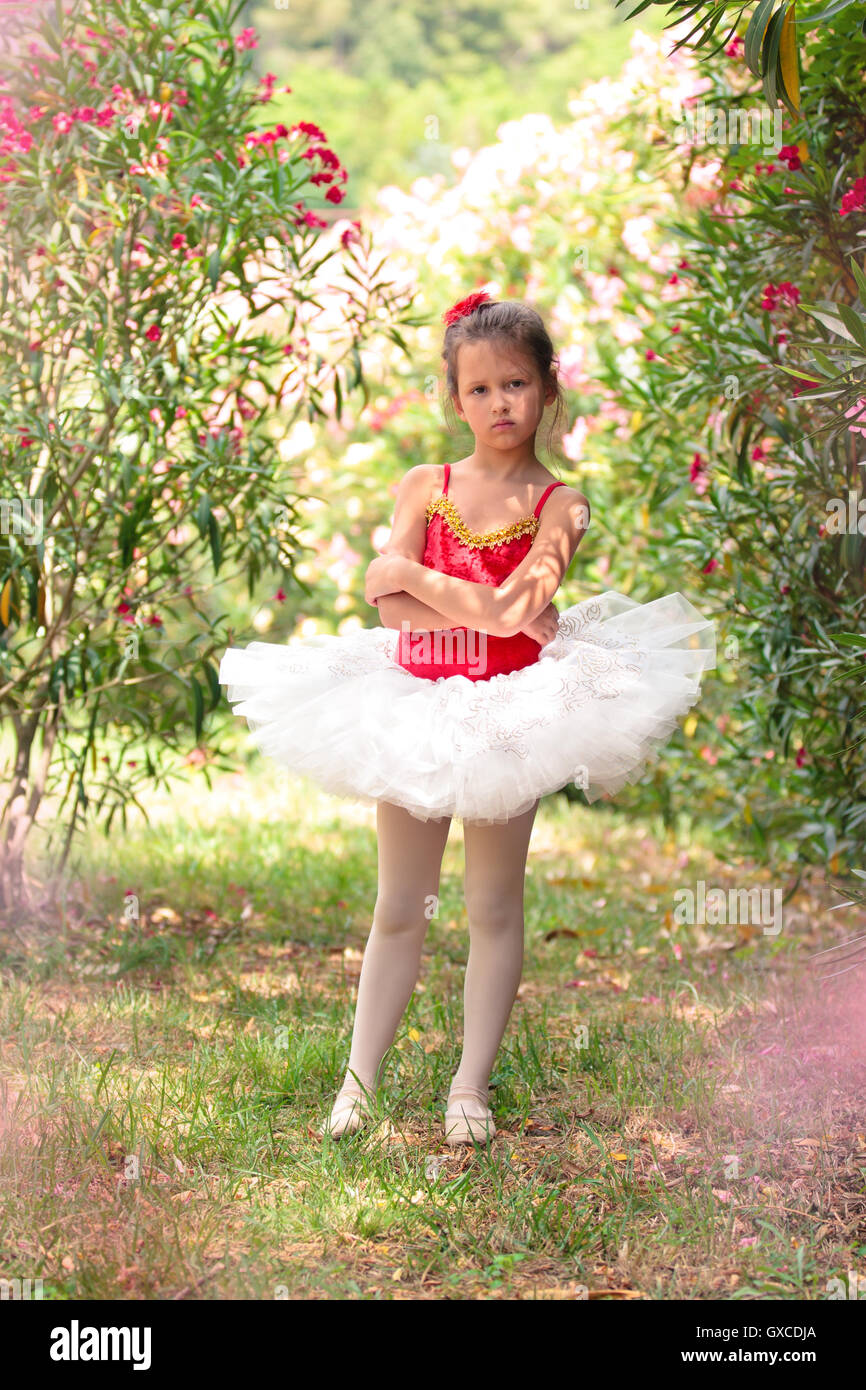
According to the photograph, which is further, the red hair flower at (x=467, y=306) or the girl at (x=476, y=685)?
the red hair flower at (x=467, y=306)

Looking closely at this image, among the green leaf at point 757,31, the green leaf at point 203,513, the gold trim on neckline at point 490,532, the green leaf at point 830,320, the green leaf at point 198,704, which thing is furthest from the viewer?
the green leaf at point 198,704

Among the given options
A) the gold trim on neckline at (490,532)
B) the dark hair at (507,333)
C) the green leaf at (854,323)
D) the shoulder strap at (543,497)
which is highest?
the dark hair at (507,333)

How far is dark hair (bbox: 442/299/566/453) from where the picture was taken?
249 cm

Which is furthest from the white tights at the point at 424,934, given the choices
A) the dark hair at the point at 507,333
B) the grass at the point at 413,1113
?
the dark hair at the point at 507,333

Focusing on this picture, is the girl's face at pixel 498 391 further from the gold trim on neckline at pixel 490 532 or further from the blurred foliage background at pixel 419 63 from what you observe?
the blurred foliage background at pixel 419 63

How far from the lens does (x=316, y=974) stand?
3.63m

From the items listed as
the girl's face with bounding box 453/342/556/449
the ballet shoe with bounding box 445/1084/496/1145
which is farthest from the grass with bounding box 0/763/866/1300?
the girl's face with bounding box 453/342/556/449

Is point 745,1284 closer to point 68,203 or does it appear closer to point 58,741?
point 58,741

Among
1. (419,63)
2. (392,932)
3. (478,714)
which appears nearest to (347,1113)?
(392,932)

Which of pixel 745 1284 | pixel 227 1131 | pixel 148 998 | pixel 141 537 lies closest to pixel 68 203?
pixel 141 537

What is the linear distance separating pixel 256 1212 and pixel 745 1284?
810mm

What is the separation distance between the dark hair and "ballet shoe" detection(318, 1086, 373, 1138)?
55.7 inches

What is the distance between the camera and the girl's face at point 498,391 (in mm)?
2480

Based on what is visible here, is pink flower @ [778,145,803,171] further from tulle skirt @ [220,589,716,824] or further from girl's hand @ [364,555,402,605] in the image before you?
girl's hand @ [364,555,402,605]
